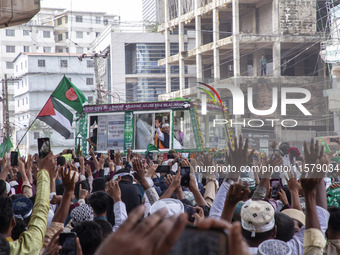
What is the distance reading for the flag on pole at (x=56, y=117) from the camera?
14336mm

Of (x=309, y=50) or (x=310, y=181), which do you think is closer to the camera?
(x=310, y=181)

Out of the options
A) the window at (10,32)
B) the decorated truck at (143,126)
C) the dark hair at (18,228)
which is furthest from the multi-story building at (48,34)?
the dark hair at (18,228)

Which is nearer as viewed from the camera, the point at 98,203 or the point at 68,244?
the point at 68,244

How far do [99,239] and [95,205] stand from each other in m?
1.44

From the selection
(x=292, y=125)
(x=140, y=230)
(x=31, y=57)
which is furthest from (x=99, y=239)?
(x=31, y=57)

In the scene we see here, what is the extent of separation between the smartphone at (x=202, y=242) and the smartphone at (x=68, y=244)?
1668 mm

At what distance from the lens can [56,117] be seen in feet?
47.6

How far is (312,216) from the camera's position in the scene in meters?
3.60

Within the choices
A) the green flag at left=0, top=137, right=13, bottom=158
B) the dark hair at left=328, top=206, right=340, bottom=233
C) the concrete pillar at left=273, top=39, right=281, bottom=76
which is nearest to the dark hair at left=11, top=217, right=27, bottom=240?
the dark hair at left=328, top=206, right=340, bottom=233

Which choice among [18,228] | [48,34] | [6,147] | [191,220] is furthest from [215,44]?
[48,34]

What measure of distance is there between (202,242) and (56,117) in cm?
1344

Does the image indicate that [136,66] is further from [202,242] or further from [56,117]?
[202,242]

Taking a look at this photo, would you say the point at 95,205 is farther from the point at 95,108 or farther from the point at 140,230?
the point at 95,108

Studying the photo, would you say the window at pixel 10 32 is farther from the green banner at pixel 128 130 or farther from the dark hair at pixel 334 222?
the dark hair at pixel 334 222
